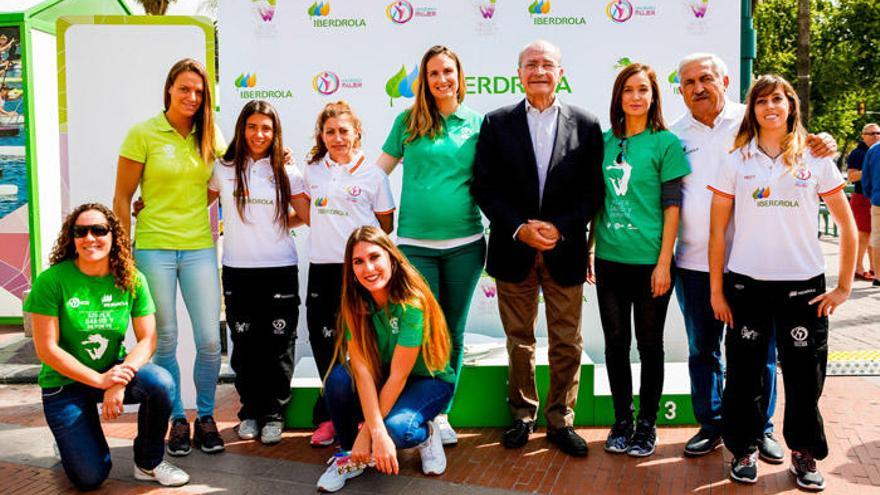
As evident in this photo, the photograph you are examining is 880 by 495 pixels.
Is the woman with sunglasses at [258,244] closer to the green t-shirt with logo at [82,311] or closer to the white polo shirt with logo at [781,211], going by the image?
the green t-shirt with logo at [82,311]

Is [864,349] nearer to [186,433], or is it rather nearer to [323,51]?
[323,51]

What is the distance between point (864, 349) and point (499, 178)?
4.14 metres

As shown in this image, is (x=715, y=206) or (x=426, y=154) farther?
(x=426, y=154)

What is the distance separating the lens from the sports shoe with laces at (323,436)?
3.93 m

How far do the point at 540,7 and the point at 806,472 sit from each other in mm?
3330

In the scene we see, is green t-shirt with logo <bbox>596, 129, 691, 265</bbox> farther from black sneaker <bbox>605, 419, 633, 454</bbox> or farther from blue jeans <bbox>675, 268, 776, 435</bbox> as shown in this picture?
black sneaker <bbox>605, 419, 633, 454</bbox>

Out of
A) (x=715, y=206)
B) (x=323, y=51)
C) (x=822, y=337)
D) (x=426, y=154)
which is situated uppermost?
(x=323, y=51)

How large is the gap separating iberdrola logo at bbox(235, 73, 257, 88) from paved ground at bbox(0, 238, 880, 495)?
2.23 m

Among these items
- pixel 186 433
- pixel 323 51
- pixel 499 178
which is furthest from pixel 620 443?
pixel 323 51

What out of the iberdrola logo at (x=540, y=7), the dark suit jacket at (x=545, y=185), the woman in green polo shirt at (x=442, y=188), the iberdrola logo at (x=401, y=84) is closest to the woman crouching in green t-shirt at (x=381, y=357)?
the woman in green polo shirt at (x=442, y=188)

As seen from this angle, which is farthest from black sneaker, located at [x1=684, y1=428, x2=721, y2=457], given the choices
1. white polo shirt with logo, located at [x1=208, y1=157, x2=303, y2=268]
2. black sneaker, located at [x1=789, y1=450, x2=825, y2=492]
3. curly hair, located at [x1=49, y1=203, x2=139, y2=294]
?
curly hair, located at [x1=49, y1=203, x2=139, y2=294]

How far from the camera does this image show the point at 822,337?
3215 mm

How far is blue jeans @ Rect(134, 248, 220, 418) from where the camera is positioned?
3.76 m

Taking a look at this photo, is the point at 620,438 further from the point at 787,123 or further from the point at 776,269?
the point at 787,123
